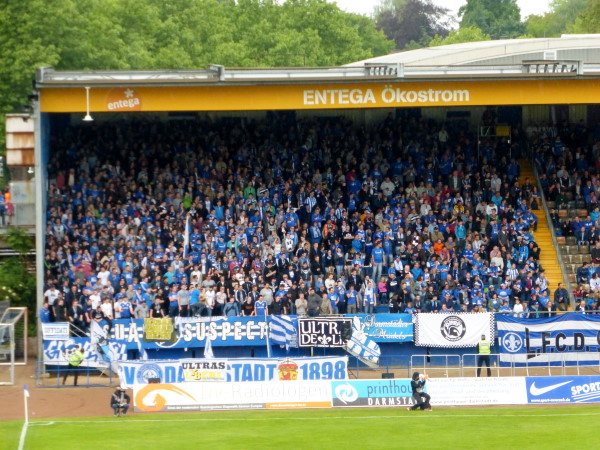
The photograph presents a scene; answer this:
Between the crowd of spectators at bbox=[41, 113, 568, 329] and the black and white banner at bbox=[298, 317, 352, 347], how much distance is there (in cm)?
80

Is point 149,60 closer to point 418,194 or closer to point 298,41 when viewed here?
point 298,41

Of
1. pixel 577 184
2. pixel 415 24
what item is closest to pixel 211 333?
pixel 577 184

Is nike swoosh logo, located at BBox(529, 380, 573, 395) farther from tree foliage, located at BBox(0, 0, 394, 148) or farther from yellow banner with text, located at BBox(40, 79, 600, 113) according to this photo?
tree foliage, located at BBox(0, 0, 394, 148)

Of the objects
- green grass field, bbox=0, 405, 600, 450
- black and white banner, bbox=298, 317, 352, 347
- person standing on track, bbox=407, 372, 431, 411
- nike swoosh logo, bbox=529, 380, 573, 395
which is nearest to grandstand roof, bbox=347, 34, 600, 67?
black and white banner, bbox=298, 317, 352, 347

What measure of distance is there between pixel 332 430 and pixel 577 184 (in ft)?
58.5

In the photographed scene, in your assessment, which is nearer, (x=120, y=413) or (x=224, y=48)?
(x=120, y=413)

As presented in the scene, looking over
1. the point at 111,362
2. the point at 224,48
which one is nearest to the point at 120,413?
the point at 111,362

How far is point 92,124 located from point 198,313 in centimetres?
1115

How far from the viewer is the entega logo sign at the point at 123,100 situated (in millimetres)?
38375

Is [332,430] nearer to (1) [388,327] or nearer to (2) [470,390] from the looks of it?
(2) [470,390]

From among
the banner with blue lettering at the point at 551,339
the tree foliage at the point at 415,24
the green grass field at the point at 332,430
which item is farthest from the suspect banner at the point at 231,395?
the tree foliage at the point at 415,24

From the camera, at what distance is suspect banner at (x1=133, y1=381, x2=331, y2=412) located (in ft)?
106

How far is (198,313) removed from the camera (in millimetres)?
36938

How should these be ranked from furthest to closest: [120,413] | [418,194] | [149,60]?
1. [149,60]
2. [418,194]
3. [120,413]
